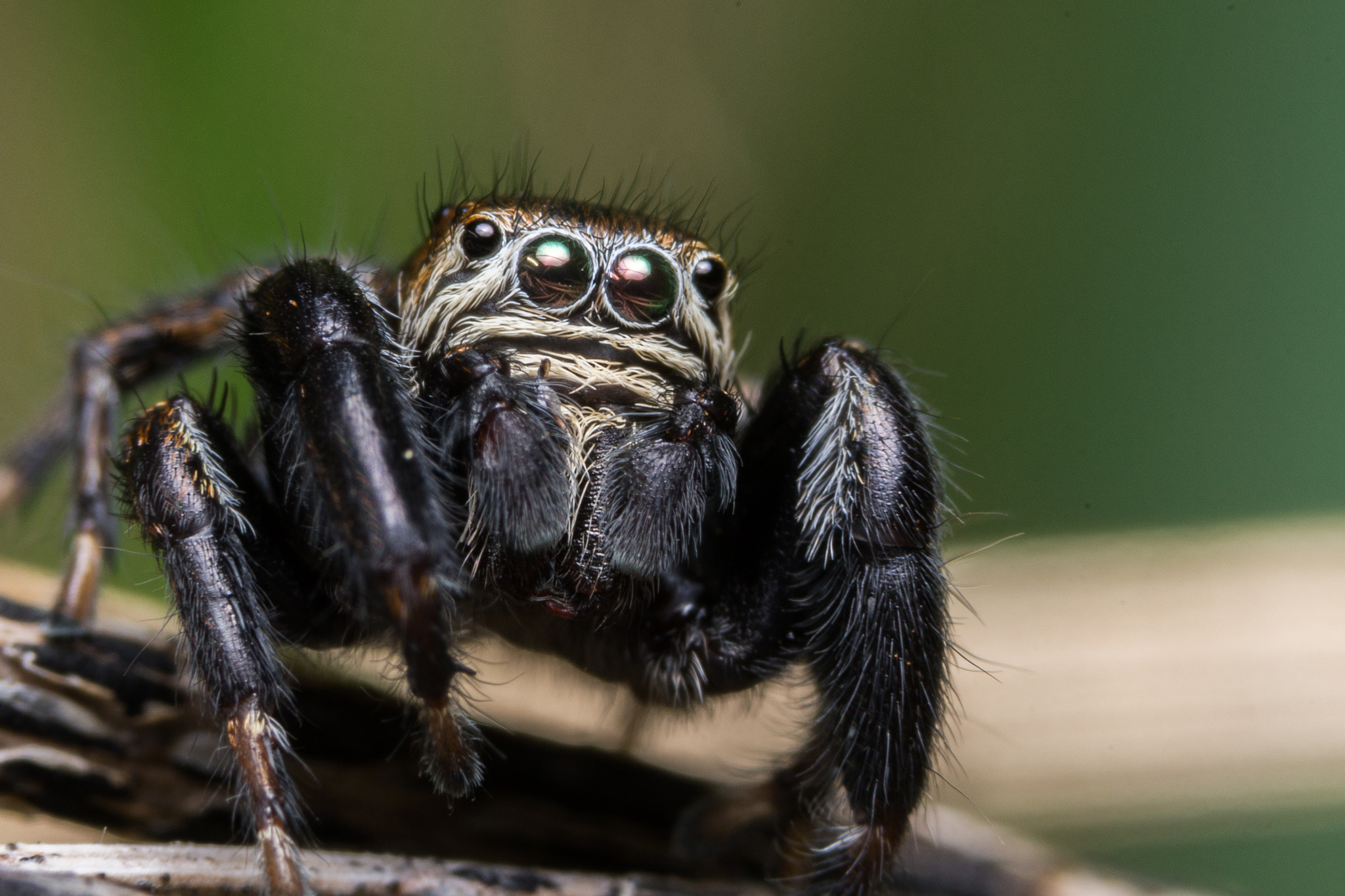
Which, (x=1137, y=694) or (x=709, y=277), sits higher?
(x=709, y=277)

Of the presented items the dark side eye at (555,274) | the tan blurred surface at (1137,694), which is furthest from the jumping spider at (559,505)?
the tan blurred surface at (1137,694)

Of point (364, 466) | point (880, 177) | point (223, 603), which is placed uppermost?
point (880, 177)

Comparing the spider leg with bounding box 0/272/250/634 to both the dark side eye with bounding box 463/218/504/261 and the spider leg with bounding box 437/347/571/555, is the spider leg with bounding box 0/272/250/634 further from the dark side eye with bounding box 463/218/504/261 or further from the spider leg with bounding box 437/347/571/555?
the spider leg with bounding box 437/347/571/555

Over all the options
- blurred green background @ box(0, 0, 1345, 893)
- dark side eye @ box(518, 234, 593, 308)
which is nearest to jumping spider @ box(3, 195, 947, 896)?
dark side eye @ box(518, 234, 593, 308)

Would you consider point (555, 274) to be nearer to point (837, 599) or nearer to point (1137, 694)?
point (837, 599)

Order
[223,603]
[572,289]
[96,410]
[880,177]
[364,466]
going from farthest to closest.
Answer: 1. [880,177]
2. [96,410]
3. [572,289]
4. [223,603]
5. [364,466]

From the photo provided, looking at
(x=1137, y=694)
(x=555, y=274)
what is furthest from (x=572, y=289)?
(x=1137, y=694)

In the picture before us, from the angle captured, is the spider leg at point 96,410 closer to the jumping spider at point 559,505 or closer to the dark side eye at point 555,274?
the jumping spider at point 559,505

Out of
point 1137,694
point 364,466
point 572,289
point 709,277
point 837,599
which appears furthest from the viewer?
point 1137,694
